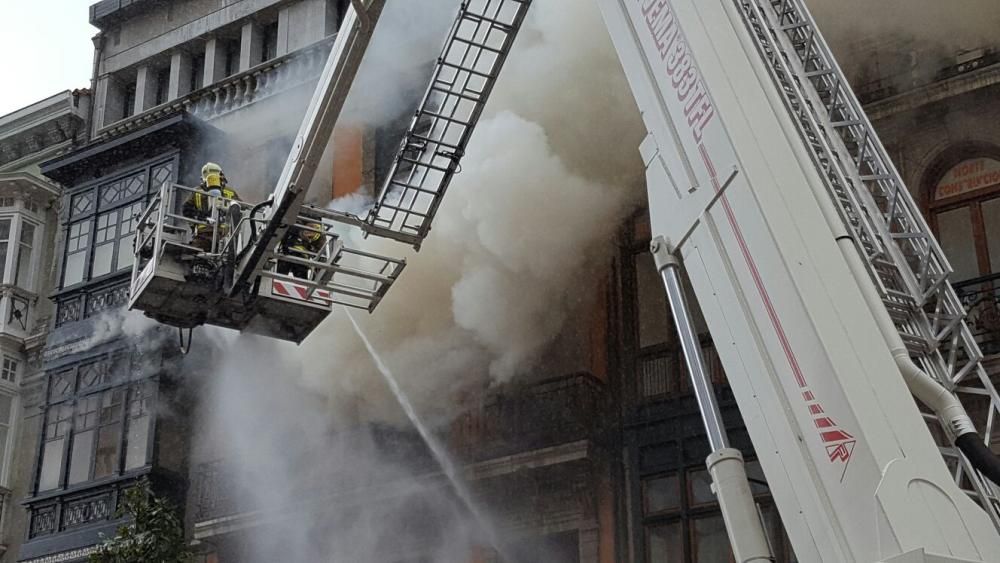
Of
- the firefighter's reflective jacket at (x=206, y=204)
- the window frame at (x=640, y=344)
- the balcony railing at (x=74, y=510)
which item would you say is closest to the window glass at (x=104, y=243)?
the balcony railing at (x=74, y=510)

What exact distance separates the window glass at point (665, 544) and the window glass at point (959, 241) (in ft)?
13.0

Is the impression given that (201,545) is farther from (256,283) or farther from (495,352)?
(256,283)

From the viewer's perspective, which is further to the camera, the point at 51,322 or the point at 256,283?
the point at 51,322

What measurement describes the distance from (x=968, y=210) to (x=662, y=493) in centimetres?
443

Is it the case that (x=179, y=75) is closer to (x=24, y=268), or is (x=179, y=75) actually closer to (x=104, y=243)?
(x=104, y=243)

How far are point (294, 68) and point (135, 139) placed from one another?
2.89 meters

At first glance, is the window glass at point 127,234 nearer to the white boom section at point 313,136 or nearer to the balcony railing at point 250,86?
the balcony railing at point 250,86

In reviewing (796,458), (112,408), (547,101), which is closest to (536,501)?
(547,101)

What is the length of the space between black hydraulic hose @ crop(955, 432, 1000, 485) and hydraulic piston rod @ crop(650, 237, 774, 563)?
0.88 meters

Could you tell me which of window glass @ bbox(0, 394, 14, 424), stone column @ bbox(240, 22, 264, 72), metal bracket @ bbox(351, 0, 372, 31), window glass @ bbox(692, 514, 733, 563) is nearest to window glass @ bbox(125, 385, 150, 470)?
window glass @ bbox(0, 394, 14, 424)

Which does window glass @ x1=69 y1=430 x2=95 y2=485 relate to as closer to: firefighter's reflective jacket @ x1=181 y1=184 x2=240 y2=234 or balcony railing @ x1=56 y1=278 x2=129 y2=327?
balcony railing @ x1=56 y1=278 x2=129 y2=327

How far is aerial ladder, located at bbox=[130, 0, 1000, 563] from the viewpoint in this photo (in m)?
4.60

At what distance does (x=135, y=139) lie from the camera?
19.9 metres

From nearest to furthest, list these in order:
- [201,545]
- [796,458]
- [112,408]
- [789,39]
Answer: [796,458]
[789,39]
[201,545]
[112,408]
